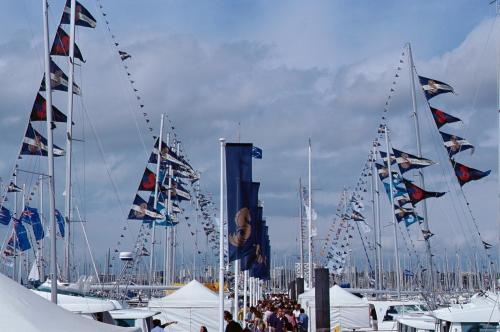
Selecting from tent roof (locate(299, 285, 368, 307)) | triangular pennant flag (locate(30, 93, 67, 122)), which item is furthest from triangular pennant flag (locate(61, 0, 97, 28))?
tent roof (locate(299, 285, 368, 307))

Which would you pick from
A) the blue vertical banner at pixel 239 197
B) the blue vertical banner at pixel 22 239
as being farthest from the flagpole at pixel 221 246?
the blue vertical banner at pixel 22 239

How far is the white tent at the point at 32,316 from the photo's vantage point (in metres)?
10.4

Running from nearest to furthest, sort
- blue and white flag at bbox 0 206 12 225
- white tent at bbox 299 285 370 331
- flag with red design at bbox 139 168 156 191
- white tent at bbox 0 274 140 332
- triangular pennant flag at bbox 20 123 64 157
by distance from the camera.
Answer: white tent at bbox 0 274 140 332
triangular pennant flag at bbox 20 123 64 157
blue and white flag at bbox 0 206 12 225
white tent at bbox 299 285 370 331
flag with red design at bbox 139 168 156 191

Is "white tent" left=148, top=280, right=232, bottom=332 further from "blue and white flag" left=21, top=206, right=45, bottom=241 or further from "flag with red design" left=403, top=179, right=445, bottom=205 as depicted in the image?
"flag with red design" left=403, top=179, right=445, bottom=205

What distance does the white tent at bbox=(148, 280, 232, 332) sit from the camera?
122 feet

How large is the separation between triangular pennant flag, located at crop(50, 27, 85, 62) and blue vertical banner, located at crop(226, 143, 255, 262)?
11437 millimetres

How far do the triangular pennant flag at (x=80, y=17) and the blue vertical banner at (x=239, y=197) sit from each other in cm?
1226

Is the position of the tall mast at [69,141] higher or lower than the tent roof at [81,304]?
higher

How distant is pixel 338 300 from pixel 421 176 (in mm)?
8737

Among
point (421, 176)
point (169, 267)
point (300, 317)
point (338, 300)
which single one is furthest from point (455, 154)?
point (169, 267)

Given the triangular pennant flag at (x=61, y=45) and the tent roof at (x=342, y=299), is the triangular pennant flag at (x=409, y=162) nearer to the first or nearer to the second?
the tent roof at (x=342, y=299)

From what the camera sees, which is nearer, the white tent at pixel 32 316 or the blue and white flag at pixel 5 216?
the white tent at pixel 32 316

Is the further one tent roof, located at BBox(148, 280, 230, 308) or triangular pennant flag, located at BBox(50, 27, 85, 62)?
tent roof, located at BBox(148, 280, 230, 308)

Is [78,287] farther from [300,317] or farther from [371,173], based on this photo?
[371,173]
